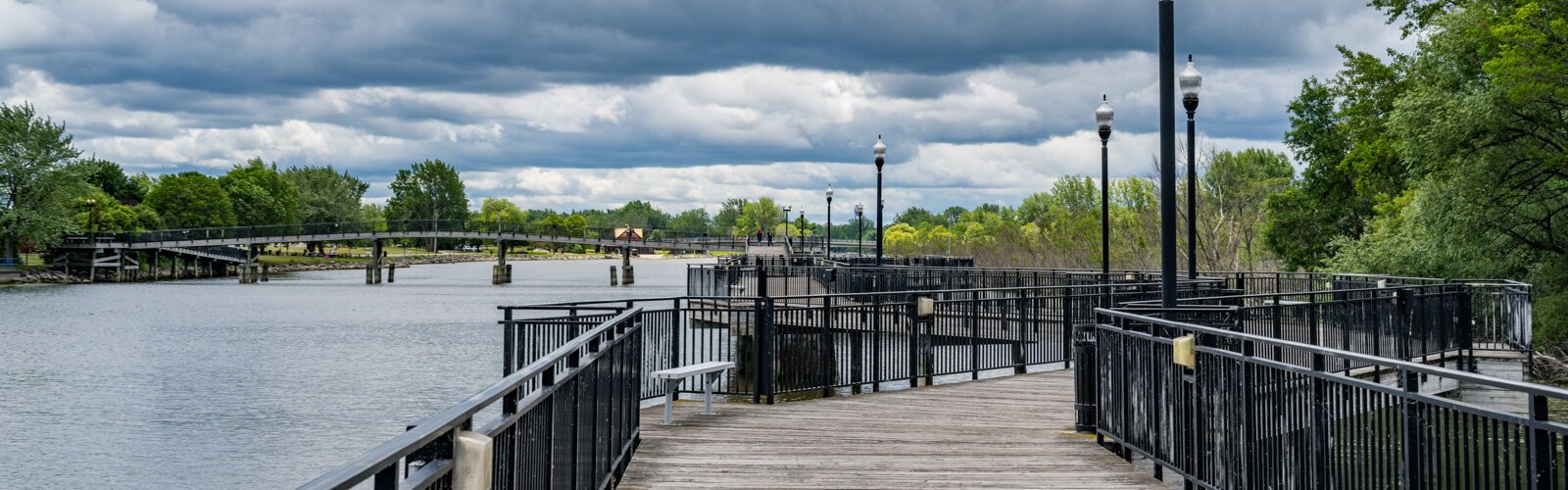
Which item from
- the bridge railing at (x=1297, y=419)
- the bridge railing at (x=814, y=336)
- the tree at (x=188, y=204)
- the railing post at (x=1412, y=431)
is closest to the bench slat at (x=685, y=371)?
the bridge railing at (x=814, y=336)

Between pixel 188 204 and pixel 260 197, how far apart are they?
411 inches

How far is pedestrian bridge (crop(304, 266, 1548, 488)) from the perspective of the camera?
5.00 m

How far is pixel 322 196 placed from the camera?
169 metres

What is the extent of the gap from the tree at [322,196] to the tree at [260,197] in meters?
13.7

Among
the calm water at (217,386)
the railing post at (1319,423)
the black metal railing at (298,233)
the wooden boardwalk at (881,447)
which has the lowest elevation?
the calm water at (217,386)

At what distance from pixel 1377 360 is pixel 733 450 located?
5.64m

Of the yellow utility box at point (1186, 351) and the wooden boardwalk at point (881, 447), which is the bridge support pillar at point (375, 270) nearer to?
the wooden boardwalk at point (881, 447)

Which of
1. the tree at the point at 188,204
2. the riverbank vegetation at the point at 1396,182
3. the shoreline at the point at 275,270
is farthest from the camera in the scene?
the tree at the point at 188,204

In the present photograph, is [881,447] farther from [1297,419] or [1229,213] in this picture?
[1229,213]

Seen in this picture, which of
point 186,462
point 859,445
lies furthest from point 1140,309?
point 186,462

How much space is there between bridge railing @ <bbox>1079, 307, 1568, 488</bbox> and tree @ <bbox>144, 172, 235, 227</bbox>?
5134 inches

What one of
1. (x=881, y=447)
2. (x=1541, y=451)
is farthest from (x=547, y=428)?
(x=881, y=447)

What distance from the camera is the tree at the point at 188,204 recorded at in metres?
122

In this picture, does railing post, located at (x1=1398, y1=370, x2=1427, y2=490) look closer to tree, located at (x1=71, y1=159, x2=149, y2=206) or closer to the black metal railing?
the black metal railing
